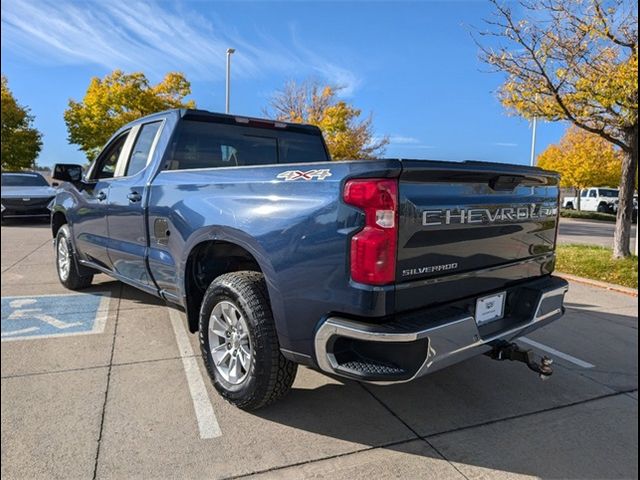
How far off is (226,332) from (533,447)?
2.00 metres

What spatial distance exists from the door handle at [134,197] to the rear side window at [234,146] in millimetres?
360

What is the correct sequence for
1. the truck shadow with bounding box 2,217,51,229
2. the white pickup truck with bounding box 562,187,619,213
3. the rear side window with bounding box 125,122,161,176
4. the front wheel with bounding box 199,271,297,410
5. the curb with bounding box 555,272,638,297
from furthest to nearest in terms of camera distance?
the white pickup truck with bounding box 562,187,619,213
the truck shadow with bounding box 2,217,51,229
the curb with bounding box 555,272,638,297
the rear side window with bounding box 125,122,161,176
the front wheel with bounding box 199,271,297,410

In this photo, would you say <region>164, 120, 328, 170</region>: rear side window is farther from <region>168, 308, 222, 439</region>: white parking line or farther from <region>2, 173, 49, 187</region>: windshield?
<region>2, 173, 49, 187</region>: windshield

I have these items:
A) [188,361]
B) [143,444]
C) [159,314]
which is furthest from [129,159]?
[143,444]

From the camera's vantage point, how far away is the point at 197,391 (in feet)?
10.9

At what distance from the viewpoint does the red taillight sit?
7.45ft

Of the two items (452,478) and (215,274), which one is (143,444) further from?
(452,478)

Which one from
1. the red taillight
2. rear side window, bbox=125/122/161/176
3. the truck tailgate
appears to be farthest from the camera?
rear side window, bbox=125/122/161/176

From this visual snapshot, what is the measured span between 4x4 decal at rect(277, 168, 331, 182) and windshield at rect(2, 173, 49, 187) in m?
14.9

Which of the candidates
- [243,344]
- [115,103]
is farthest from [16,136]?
[243,344]

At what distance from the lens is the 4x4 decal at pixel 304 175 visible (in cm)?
247

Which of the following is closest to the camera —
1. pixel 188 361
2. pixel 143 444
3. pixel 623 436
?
pixel 143 444

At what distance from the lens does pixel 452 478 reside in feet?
8.07

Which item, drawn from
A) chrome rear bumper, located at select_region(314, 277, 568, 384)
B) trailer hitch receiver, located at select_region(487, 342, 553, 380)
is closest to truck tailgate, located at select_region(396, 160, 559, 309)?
chrome rear bumper, located at select_region(314, 277, 568, 384)
